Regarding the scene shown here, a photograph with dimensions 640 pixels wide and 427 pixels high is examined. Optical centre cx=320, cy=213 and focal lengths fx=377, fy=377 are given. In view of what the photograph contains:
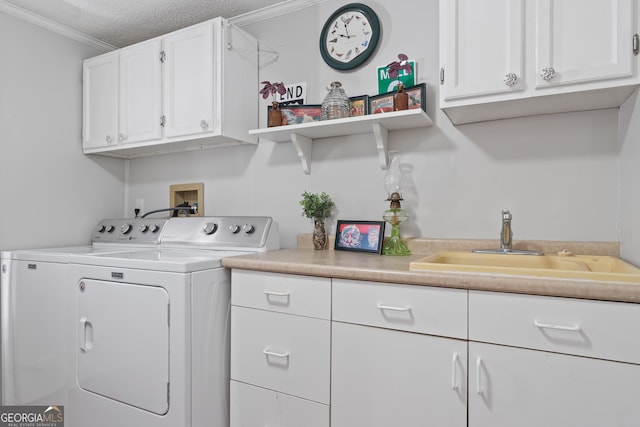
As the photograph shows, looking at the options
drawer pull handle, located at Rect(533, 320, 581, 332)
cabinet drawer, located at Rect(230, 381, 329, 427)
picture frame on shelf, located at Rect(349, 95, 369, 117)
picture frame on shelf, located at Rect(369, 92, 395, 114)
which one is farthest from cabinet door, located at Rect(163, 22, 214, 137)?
drawer pull handle, located at Rect(533, 320, 581, 332)

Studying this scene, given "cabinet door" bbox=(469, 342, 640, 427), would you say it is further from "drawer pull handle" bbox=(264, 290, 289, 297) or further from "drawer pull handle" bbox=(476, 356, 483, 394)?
"drawer pull handle" bbox=(264, 290, 289, 297)

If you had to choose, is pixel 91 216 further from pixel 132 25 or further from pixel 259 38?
pixel 259 38

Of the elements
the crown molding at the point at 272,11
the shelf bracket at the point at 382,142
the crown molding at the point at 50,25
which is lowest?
the shelf bracket at the point at 382,142

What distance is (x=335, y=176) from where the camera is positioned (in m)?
2.10

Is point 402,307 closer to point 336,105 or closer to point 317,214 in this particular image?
point 317,214

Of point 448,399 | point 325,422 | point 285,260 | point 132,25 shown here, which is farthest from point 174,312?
point 132,25

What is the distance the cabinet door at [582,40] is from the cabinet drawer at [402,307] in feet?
2.79

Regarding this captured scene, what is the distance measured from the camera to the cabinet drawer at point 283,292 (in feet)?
4.60

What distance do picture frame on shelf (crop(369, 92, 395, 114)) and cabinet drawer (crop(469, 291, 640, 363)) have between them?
1038mm

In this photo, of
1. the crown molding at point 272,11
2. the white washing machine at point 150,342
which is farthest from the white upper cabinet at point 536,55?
the white washing machine at point 150,342

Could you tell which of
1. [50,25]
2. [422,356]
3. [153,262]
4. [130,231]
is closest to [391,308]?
[422,356]

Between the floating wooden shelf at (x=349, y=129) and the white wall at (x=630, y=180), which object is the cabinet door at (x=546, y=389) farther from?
the floating wooden shelf at (x=349, y=129)

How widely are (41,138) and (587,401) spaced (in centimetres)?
299

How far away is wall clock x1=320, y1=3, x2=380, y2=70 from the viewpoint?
198cm
